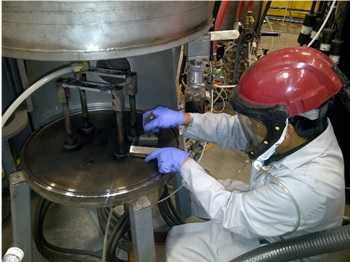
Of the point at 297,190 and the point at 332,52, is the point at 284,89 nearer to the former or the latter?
the point at 297,190

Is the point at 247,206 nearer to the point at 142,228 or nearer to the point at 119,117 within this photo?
the point at 142,228

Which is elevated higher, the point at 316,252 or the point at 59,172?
the point at 59,172

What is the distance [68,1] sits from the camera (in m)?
0.57

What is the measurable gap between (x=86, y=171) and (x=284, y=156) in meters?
0.49

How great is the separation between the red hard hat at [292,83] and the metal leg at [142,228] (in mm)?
340

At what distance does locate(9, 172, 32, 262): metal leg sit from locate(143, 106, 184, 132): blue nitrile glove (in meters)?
0.35

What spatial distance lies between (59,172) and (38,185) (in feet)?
0.19

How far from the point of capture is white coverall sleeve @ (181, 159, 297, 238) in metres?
0.80

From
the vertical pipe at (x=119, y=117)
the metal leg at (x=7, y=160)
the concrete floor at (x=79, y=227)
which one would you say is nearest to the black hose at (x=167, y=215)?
the concrete floor at (x=79, y=227)

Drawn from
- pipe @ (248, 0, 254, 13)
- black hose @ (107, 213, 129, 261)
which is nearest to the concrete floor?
black hose @ (107, 213, 129, 261)

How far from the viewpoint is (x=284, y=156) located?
845mm

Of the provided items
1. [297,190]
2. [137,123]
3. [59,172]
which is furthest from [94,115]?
Result: [297,190]

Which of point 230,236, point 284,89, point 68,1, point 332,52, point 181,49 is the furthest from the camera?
point 332,52

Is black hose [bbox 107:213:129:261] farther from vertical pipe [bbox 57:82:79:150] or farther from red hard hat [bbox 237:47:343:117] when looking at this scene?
red hard hat [bbox 237:47:343:117]
